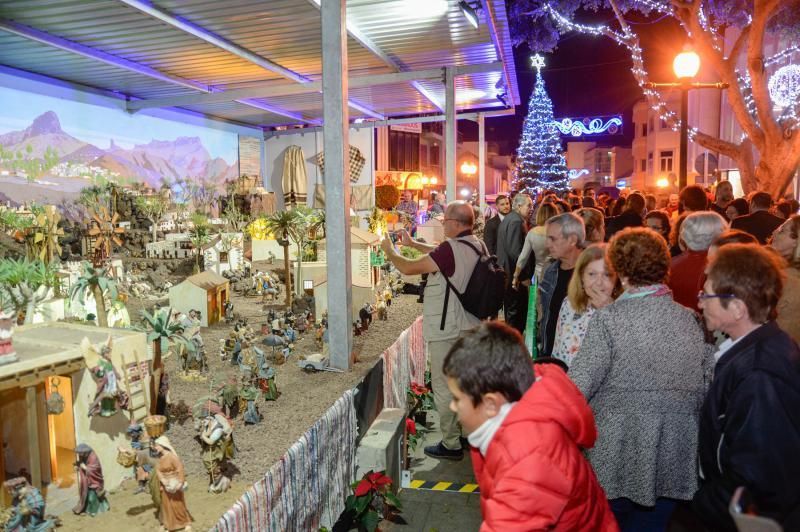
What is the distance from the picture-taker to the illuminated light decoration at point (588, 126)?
2783cm

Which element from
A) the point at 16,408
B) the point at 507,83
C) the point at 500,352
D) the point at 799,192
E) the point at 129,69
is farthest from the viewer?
the point at 799,192

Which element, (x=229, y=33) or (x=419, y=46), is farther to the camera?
(x=419, y=46)

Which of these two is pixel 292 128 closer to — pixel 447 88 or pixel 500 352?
pixel 447 88

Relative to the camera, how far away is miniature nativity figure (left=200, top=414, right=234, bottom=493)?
8.27 ft

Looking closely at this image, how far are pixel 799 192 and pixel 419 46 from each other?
9693mm

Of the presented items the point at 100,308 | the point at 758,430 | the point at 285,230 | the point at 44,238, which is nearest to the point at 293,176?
the point at 44,238

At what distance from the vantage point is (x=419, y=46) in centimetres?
977

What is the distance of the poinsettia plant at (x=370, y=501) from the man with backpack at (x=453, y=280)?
937 mm

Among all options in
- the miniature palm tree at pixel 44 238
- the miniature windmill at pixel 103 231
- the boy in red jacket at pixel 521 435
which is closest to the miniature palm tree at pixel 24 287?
the miniature palm tree at pixel 44 238

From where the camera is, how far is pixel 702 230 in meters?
3.71

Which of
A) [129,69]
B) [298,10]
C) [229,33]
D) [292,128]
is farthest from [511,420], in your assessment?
[292,128]

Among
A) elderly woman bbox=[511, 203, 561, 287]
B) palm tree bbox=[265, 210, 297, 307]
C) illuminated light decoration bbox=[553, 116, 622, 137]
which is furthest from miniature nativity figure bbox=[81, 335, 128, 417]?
illuminated light decoration bbox=[553, 116, 622, 137]

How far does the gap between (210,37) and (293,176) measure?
11464 mm

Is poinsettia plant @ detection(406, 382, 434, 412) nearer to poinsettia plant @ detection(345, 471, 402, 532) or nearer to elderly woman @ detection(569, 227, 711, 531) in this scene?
poinsettia plant @ detection(345, 471, 402, 532)
